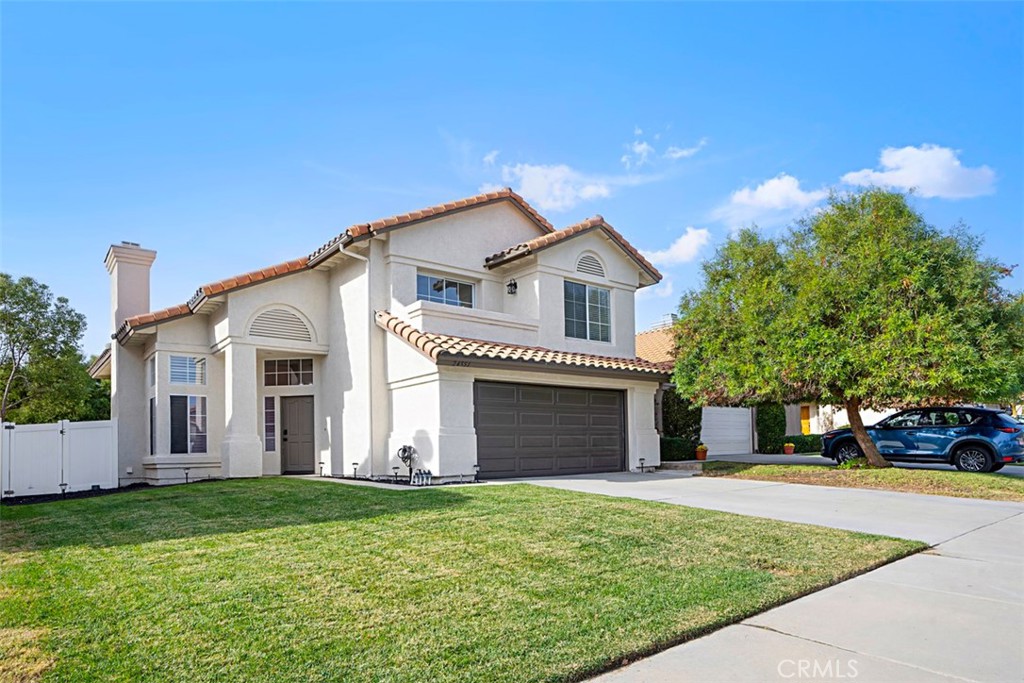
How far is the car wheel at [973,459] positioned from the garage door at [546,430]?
26.7ft

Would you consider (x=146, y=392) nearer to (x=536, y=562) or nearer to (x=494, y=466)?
(x=494, y=466)

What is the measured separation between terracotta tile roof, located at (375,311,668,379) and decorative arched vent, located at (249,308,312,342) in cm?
261

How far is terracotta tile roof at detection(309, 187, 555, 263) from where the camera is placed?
14750 millimetres

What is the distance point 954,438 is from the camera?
1656 cm

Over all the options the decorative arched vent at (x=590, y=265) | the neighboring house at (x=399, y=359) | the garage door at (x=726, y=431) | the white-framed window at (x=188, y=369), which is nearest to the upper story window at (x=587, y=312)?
the neighboring house at (x=399, y=359)

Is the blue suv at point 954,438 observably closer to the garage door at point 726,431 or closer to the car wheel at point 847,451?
the car wheel at point 847,451

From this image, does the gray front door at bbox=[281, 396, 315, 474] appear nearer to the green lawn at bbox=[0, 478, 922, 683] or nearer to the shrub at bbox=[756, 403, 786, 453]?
the green lawn at bbox=[0, 478, 922, 683]

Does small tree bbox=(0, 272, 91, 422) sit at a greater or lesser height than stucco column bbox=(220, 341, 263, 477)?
greater

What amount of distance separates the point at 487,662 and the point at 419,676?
0.44 m

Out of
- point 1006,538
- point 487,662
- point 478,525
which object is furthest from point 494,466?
point 487,662

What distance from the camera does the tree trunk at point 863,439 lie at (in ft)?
54.3

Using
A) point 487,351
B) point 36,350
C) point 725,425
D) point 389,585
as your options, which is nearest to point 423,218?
point 487,351

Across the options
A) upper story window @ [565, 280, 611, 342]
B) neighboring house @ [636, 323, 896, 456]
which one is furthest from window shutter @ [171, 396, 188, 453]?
neighboring house @ [636, 323, 896, 456]

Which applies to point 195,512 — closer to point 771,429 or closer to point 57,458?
point 57,458
